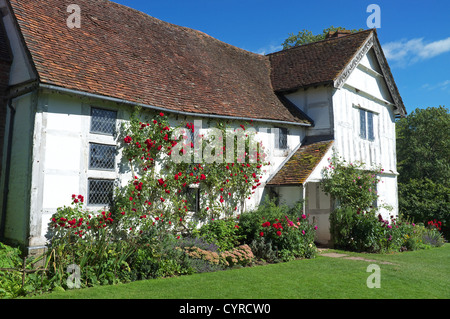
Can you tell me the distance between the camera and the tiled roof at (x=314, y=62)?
15781 millimetres

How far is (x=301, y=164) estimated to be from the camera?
1404 cm

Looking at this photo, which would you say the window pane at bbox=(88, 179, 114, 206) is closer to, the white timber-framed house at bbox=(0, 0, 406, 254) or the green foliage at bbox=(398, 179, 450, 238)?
the white timber-framed house at bbox=(0, 0, 406, 254)

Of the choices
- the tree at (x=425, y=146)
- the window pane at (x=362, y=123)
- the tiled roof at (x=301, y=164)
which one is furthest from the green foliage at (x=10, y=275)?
the tree at (x=425, y=146)

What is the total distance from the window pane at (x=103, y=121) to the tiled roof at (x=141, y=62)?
54cm

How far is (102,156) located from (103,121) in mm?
898

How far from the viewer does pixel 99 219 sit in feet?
30.2

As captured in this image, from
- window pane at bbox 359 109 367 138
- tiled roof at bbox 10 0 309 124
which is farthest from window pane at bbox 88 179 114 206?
window pane at bbox 359 109 367 138

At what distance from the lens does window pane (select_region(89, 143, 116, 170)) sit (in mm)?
9641

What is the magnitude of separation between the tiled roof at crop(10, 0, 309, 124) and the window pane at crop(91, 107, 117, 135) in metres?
0.54
